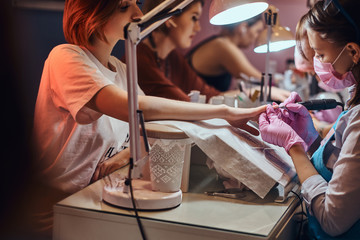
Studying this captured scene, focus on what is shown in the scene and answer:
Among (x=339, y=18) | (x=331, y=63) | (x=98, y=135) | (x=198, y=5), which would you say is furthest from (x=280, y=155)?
(x=198, y=5)

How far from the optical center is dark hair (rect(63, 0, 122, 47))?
1386 millimetres

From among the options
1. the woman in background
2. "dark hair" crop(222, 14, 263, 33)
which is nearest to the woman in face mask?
the woman in background

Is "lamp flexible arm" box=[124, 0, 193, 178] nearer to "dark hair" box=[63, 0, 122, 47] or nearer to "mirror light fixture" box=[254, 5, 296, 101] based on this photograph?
"dark hair" box=[63, 0, 122, 47]

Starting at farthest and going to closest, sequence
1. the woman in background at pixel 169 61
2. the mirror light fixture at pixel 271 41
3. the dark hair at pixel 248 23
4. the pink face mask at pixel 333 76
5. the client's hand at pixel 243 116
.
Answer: the dark hair at pixel 248 23 → the woman in background at pixel 169 61 → the mirror light fixture at pixel 271 41 → the client's hand at pixel 243 116 → the pink face mask at pixel 333 76

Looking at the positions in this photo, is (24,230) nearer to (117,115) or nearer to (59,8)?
(117,115)

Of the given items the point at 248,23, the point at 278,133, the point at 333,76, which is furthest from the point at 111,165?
the point at 248,23

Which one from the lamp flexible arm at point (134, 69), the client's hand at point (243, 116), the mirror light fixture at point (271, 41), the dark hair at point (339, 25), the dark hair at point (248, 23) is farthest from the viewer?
the dark hair at point (248, 23)

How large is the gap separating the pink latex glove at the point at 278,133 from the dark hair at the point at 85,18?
0.61 meters

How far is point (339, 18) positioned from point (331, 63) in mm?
151

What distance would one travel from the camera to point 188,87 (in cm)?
346

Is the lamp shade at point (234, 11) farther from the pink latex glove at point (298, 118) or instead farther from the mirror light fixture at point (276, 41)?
the mirror light fixture at point (276, 41)

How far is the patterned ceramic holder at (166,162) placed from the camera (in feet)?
4.45

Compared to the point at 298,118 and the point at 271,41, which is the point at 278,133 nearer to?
the point at 298,118

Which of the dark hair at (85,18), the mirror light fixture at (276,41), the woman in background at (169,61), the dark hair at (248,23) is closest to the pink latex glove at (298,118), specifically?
the dark hair at (85,18)
